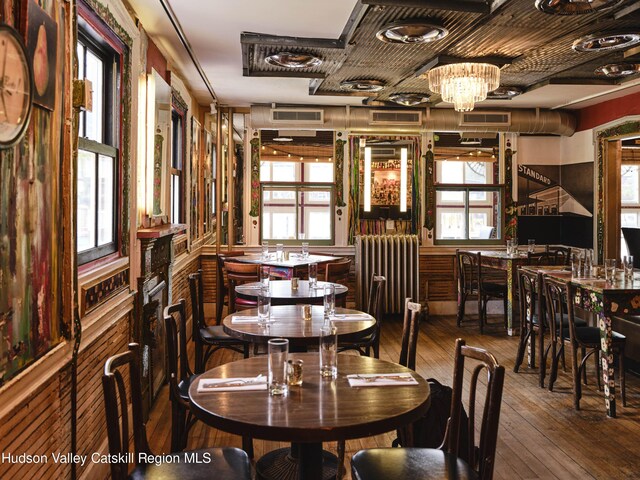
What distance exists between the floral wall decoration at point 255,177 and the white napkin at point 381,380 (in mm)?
5282

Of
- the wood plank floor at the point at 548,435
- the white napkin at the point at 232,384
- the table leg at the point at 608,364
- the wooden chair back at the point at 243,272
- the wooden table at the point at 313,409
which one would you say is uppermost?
the wooden chair back at the point at 243,272

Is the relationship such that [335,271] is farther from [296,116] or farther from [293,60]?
[296,116]

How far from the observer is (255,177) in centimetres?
724

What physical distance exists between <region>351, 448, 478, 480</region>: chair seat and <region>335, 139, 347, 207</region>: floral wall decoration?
17.9ft

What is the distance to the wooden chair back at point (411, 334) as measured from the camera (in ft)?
9.34

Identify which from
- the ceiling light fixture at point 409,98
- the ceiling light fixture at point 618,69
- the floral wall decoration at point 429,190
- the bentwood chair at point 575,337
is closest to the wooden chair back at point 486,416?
the bentwood chair at point 575,337

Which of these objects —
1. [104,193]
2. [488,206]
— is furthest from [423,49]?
[488,206]

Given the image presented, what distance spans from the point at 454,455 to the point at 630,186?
929 centimetres

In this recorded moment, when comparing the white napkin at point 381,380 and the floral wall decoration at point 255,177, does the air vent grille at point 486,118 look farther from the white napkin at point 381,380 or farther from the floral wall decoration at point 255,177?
the white napkin at point 381,380

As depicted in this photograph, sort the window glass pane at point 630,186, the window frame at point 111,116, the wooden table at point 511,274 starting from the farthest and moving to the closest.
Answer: the window glass pane at point 630,186
the wooden table at point 511,274
the window frame at point 111,116

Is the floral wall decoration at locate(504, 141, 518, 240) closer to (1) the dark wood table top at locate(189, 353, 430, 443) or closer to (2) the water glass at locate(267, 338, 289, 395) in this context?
(1) the dark wood table top at locate(189, 353, 430, 443)

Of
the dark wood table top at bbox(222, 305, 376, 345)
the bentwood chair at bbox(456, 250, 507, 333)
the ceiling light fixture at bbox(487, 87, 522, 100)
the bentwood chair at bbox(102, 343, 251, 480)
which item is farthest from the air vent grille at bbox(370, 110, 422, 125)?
the bentwood chair at bbox(102, 343, 251, 480)

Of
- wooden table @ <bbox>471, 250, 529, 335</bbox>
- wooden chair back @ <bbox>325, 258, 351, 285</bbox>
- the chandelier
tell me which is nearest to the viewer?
the chandelier

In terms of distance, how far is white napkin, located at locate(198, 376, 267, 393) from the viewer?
1.98m
